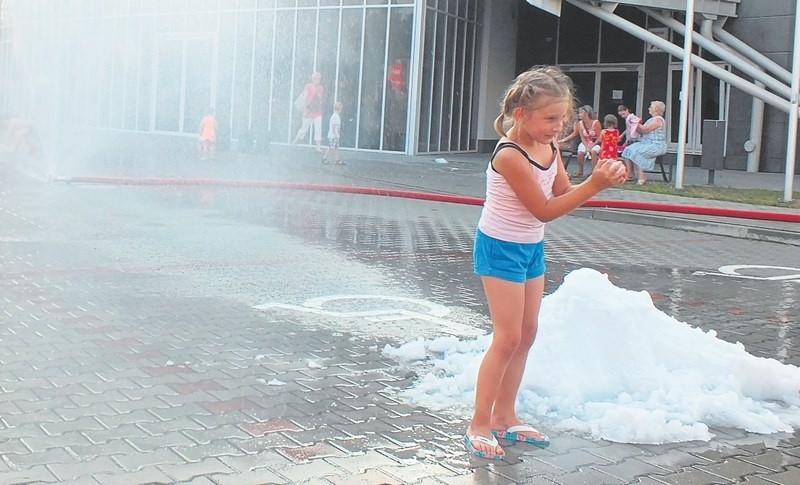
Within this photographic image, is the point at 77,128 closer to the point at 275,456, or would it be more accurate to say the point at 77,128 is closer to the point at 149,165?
the point at 149,165

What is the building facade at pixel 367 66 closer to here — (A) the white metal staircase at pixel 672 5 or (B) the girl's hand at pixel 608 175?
(A) the white metal staircase at pixel 672 5

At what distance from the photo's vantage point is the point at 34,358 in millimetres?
5438

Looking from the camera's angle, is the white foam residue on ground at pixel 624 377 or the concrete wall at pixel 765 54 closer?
the white foam residue on ground at pixel 624 377

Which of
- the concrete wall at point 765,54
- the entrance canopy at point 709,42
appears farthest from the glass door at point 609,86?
the entrance canopy at point 709,42

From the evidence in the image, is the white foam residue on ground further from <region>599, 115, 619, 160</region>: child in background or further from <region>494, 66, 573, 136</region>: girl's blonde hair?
<region>599, 115, 619, 160</region>: child in background

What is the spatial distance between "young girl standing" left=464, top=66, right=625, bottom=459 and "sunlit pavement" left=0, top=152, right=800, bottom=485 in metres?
0.28

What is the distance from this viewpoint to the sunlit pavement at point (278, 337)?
403 centimetres

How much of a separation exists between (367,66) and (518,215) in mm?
23125

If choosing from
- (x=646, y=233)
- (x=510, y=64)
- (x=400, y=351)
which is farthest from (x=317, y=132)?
(x=400, y=351)

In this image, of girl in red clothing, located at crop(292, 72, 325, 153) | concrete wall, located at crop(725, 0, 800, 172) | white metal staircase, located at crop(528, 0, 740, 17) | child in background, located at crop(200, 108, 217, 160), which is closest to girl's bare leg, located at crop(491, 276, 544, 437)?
white metal staircase, located at crop(528, 0, 740, 17)

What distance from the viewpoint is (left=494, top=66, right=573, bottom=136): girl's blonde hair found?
4.13 meters

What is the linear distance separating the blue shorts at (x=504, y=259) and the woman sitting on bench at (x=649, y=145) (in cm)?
1435

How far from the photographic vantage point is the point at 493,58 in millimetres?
29703

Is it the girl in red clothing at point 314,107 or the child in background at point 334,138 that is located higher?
the girl in red clothing at point 314,107
